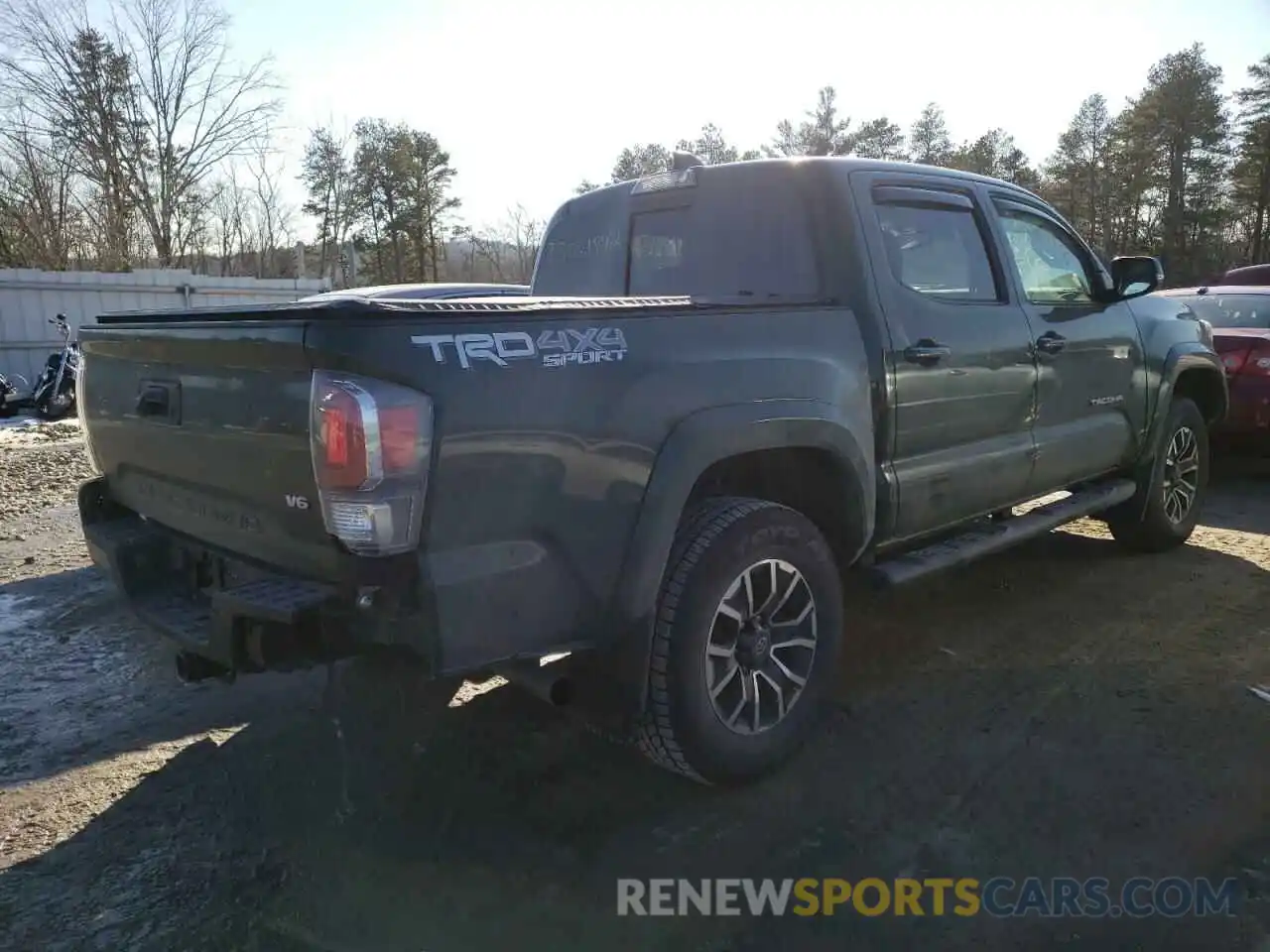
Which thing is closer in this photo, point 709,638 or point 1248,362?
point 709,638

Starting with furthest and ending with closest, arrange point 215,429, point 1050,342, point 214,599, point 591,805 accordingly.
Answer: point 1050,342 < point 591,805 < point 215,429 < point 214,599

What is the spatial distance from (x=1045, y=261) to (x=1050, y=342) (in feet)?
1.76

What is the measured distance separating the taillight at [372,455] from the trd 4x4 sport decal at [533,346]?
14 cm

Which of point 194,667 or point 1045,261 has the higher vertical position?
point 1045,261

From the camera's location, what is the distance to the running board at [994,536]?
3506 millimetres

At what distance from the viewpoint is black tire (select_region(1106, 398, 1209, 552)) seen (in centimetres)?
528

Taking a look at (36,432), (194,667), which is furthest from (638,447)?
(36,432)

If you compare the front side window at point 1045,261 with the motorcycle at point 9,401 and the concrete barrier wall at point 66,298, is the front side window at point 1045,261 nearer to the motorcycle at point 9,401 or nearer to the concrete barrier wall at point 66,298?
the concrete barrier wall at point 66,298

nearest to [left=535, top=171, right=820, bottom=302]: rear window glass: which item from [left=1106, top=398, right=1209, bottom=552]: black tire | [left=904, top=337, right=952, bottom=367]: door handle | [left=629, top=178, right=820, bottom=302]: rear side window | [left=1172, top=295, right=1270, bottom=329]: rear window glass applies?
[left=629, top=178, right=820, bottom=302]: rear side window

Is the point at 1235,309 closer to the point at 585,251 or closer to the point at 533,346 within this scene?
the point at 585,251

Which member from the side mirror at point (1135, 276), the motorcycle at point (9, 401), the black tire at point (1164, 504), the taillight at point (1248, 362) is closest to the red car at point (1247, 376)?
the taillight at point (1248, 362)

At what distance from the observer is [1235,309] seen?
8125mm

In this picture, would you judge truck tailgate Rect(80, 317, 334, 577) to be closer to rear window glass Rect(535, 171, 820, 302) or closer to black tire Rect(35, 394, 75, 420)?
rear window glass Rect(535, 171, 820, 302)

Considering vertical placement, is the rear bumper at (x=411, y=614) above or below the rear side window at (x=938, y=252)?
below
